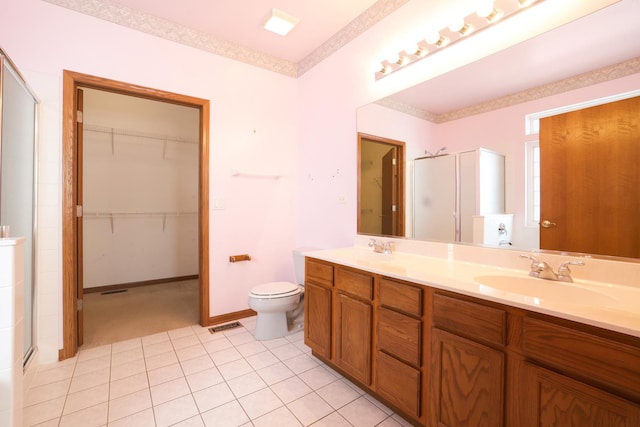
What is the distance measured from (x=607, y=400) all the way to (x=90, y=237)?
459cm

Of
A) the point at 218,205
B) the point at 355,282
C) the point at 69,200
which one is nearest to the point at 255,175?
the point at 218,205

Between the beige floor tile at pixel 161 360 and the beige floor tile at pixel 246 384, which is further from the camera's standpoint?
the beige floor tile at pixel 161 360

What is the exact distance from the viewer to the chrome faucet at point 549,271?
121 cm

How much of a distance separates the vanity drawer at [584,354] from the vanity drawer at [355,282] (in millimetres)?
741

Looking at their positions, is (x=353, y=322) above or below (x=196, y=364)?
above

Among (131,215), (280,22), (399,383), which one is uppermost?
(280,22)

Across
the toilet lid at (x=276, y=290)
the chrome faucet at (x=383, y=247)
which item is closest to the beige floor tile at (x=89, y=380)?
the toilet lid at (x=276, y=290)

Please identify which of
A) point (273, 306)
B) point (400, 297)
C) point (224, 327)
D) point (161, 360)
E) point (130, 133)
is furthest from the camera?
point (130, 133)

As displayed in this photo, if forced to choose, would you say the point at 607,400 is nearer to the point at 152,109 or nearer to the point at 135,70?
the point at 135,70

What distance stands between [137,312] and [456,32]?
3.64 meters

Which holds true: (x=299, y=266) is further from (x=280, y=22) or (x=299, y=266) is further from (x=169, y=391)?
(x=280, y=22)

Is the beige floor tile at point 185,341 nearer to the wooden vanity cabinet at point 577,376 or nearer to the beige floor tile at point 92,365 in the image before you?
the beige floor tile at point 92,365

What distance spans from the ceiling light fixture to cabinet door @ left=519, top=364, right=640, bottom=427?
2.65 m

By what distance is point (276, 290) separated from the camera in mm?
2389
